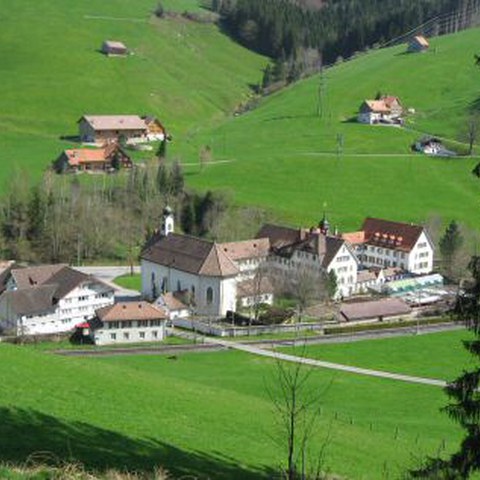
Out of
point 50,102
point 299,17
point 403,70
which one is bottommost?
point 50,102

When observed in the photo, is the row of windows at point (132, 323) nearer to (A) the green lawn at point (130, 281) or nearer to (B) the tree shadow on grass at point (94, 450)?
(A) the green lawn at point (130, 281)

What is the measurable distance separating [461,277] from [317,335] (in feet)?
79.1

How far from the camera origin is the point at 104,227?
9000cm

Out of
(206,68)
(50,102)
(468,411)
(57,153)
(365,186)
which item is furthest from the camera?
(206,68)

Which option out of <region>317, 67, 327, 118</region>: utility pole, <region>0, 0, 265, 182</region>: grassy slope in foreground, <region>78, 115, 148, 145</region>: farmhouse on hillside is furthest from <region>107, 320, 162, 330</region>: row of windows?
<region>317, 67, 327, 118</region>: utility pole

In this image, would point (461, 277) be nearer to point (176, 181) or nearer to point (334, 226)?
point (334, 226)

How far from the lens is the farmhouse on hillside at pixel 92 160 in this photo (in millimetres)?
111188

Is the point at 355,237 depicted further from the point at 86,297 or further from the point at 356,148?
the point at 356,148

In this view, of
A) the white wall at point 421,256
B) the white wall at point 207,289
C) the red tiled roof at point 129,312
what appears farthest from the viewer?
the white wall at point 421,256

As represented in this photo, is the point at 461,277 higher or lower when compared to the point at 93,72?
lower

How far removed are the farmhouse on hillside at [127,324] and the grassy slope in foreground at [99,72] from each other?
1909 inches

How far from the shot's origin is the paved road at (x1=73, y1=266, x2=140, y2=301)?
75.8 metres

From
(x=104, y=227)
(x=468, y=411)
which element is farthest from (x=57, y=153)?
(x=468, y=411)

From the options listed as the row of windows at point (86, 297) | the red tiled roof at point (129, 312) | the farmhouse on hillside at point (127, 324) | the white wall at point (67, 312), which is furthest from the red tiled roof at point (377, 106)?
the farmhouse on hillside at point (127, 324)
